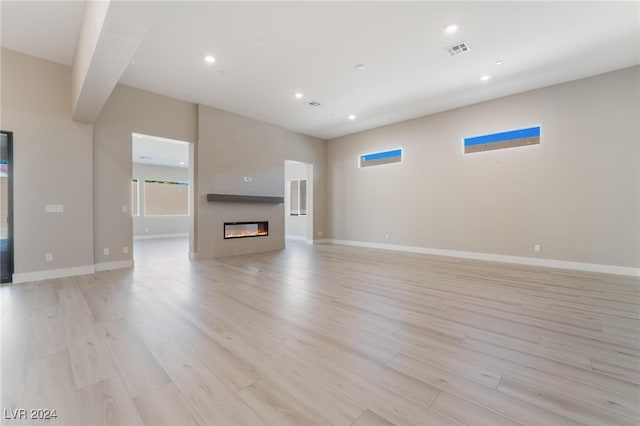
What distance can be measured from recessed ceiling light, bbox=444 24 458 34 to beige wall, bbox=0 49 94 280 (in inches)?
230

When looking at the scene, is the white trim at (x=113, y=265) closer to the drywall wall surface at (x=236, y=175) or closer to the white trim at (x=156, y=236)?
the drywall wall surface at (x=236, y=175)

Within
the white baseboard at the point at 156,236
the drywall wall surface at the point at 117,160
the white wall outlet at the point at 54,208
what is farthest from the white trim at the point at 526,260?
the white baseboard at the point at 156,236

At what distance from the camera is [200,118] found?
6.05 m

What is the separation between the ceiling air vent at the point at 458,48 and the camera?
12.6 feet

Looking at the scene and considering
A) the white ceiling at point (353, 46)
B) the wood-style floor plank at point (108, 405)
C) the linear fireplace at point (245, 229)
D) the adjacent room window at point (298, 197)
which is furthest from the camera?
the adjacent room window at point (298, 197)

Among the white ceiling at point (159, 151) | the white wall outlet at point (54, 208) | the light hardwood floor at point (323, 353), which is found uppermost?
the white ceiling at point (159, 151)

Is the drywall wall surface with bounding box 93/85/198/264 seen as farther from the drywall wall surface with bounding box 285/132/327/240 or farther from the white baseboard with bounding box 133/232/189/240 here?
the white baseboard with bounding box 133/232/189/240

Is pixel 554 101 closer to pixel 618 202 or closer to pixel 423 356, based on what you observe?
pixel 618 202

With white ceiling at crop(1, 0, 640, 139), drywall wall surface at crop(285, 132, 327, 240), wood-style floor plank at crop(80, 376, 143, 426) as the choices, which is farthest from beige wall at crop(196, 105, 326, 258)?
wood-style floor plank at crop(80, 376, 143, 426)

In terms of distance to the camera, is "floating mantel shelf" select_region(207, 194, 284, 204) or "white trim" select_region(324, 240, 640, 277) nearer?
"white trim" select_region(324, 240, 640, 277)

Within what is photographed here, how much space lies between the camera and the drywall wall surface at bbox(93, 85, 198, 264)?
4.85 meters

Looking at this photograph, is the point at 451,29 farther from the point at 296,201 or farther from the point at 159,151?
the point at 159,151

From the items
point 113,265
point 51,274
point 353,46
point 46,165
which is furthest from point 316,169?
point 51,274

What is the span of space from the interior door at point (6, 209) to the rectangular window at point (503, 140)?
8.42 metres
